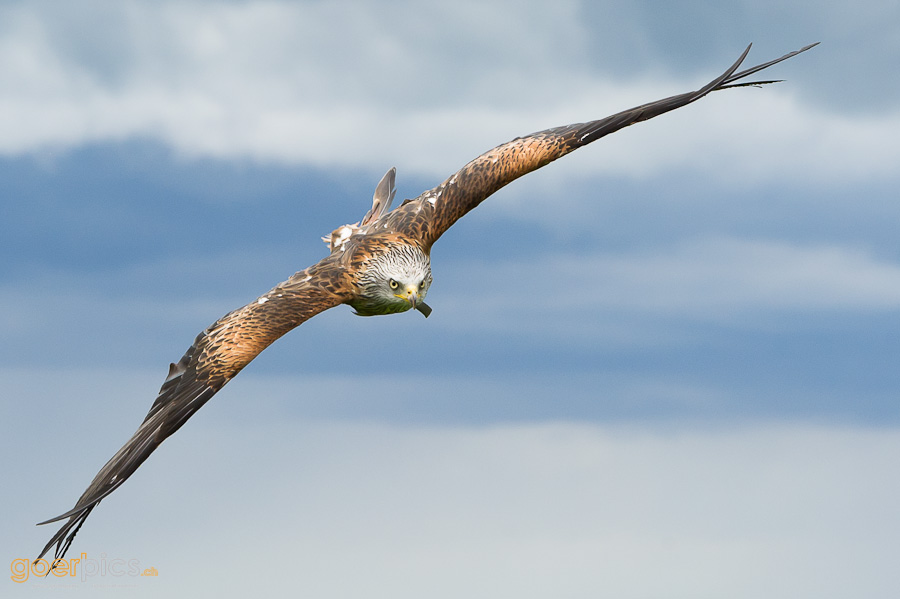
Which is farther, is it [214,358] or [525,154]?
[525,154]

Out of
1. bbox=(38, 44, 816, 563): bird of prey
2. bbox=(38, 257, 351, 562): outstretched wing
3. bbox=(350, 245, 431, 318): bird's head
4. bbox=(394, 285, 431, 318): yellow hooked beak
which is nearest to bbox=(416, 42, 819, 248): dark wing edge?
bbox=(38, 44, 816, 563): bird of prey

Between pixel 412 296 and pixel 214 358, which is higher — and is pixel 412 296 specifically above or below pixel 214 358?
above

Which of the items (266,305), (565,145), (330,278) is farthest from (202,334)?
(565,145)

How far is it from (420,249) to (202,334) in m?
3.05

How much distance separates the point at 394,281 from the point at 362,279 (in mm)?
468

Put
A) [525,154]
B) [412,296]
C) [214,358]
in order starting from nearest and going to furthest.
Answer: [214,358]
[412,296]
[525,154]

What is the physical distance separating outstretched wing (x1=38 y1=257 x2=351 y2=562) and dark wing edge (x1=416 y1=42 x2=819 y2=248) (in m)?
1.85

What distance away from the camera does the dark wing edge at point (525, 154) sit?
1603cm

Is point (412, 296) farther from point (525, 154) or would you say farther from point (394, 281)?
point (525, 154)

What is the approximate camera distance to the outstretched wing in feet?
40.6

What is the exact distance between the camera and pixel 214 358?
13.7m

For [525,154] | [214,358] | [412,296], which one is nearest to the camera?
[214,358]

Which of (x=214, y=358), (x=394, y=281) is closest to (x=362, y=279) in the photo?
(x=394, y=281)

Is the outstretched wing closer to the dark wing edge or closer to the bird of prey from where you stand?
the bird of prey
